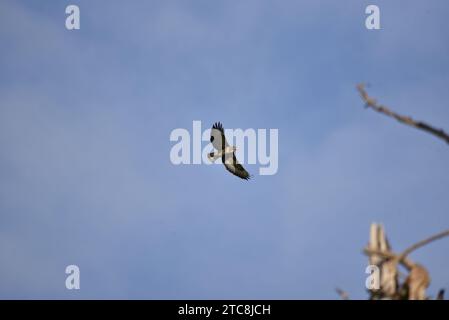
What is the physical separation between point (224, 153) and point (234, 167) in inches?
81.7

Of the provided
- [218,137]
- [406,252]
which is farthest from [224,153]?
[406,252]

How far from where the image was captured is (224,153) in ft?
91.1

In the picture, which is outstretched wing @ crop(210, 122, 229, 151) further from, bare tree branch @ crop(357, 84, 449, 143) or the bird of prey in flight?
bare tree branch @ crop(357, 84, 449, 143)

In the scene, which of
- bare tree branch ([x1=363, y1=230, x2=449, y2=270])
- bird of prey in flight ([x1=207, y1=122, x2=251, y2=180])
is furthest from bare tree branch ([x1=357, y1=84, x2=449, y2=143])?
bird of prey in flight ([x1=207, y1=122, x2=251, y2=180])

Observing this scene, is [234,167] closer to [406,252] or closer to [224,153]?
[224,153]

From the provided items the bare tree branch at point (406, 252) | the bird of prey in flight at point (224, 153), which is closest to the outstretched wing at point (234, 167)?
the bird of prey in flight at point (224, 153)

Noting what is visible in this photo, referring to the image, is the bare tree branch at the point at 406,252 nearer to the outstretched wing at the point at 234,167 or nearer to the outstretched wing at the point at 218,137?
the outstretched wing at the point at 218,137

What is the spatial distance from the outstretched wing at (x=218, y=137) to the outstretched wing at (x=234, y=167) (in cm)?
105

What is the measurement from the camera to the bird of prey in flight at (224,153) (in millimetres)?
26688
